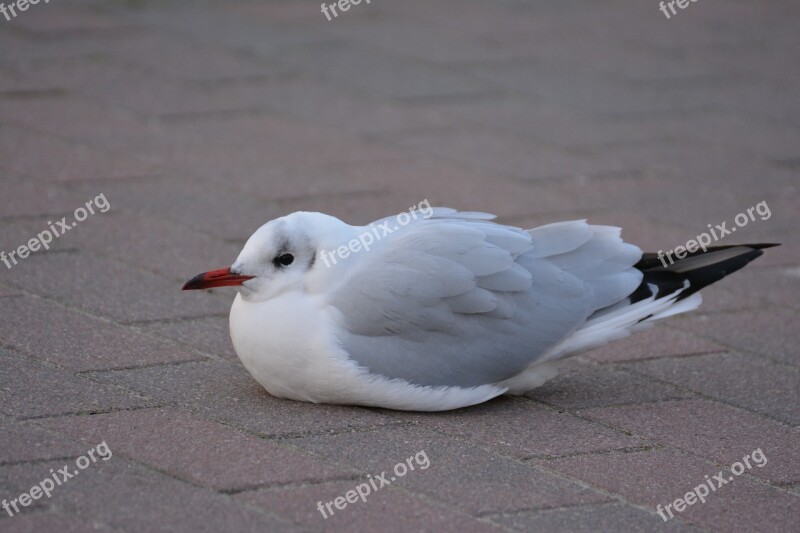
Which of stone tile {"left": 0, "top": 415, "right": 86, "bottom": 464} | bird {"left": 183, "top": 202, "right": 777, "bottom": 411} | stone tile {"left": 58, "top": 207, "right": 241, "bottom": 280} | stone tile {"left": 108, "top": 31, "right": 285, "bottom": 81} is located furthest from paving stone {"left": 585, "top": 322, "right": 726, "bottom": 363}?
stone tile {"left": 108, "top": 31, "right": 285, "bottom": 81}

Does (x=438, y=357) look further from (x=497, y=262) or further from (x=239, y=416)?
(x=239, y=416)

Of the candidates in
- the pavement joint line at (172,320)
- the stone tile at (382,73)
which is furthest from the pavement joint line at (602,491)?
the stone tile at (382,73)

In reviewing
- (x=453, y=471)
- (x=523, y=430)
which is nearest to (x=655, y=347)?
(x=523, y=430)

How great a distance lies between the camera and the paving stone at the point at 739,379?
141 inches

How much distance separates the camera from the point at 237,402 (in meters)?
3.29

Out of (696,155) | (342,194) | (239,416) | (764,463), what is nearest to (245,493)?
(239,416)

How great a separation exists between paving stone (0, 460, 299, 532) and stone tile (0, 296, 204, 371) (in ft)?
2.26

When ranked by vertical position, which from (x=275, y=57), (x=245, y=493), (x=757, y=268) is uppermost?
(x=275, y=57)

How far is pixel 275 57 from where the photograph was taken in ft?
23.4

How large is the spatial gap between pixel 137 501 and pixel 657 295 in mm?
1598

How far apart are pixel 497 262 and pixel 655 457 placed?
0.67 metres

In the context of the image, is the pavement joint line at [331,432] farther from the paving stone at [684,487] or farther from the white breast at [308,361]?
the paving stone at [684,487]

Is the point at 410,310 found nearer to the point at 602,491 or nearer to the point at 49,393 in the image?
the point at 602,491

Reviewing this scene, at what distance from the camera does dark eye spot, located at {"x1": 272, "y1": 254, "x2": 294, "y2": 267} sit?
3.22m
